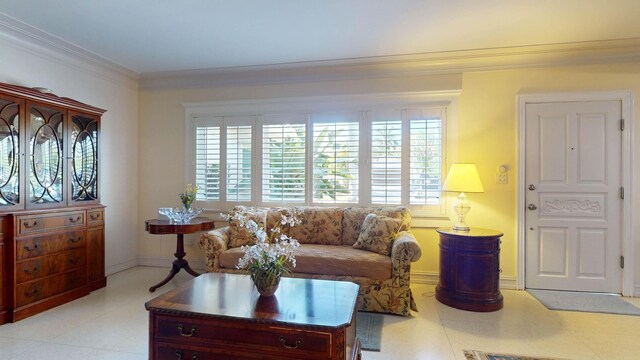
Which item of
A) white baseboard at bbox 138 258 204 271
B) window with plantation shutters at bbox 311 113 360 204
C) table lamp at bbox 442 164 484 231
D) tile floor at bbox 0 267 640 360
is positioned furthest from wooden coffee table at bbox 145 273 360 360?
white baseboard at bbox 138 258 204 271

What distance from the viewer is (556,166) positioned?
3508 millimetres

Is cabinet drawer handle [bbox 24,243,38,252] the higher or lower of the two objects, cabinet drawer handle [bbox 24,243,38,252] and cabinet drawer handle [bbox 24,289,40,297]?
the higher

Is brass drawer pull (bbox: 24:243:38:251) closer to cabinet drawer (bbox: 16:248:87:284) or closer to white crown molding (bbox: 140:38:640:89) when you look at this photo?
cabinet drawer (bbox: 16:248:87:284)

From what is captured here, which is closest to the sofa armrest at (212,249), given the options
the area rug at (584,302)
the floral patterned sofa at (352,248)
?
the floral patterned sofa at (352,248)

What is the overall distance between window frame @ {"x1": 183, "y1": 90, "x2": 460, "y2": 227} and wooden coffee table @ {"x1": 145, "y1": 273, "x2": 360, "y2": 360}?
216 cm

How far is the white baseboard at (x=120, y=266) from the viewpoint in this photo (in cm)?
404

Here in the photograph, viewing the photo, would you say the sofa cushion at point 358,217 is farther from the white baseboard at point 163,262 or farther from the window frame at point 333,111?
the white baseboard at point 163,262

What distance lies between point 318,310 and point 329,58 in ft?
9.49

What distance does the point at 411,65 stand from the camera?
373 centimetres

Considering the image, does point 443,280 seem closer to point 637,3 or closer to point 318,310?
point 318,310

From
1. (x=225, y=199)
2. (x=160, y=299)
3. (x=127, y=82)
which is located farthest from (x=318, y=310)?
(x=127, y=82)

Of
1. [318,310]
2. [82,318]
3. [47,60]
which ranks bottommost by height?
[82,318]

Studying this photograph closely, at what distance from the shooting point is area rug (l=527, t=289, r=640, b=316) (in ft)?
9.85

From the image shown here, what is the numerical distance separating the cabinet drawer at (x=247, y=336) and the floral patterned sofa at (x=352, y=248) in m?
1.42
